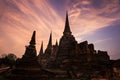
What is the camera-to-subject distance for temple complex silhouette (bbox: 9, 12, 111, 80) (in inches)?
960

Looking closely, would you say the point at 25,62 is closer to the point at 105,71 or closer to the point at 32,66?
the point at 32,66

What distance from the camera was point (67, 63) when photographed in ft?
114

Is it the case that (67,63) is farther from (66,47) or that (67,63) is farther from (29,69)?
(29,69)

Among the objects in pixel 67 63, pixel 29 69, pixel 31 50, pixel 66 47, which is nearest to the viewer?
pixel 29 69

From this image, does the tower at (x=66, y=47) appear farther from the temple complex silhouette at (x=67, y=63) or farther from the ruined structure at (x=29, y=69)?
the ruined structure at (x=29, y=69)

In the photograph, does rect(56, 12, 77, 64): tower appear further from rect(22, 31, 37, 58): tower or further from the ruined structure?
the ruined structure

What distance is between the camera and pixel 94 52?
38531mm

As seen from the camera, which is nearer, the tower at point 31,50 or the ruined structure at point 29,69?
the ruined structure at point 29,69

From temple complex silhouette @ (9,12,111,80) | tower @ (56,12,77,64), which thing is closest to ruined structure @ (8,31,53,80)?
temple complex silhouette @ (9,12,111,80)

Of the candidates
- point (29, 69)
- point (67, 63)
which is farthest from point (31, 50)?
point (67, 63)

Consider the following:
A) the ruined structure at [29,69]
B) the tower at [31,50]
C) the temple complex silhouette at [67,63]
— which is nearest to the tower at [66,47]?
the temple complex silhouette at [67,63]

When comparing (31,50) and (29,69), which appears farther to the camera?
(31,50)

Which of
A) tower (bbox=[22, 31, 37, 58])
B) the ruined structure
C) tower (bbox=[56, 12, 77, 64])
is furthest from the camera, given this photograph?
tower (bbox=[56, 12, 77, 64])

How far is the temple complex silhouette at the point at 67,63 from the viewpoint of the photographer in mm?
24391
